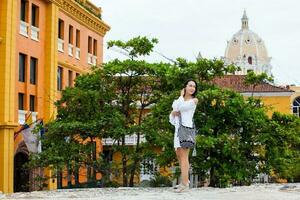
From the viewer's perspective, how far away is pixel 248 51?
148625mm

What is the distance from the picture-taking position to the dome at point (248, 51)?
14700cm

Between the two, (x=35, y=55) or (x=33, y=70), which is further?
(x=33, y=70)

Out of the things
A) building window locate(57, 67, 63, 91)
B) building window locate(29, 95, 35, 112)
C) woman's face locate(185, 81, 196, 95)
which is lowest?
woman's face locate(185, 81, 196, 95)

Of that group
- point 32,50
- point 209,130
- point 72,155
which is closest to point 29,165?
point 72,155

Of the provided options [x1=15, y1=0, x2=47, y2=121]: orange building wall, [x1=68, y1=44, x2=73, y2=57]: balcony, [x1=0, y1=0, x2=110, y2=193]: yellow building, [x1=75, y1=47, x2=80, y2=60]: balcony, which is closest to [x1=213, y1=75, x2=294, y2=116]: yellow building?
[x1=0, y1=0, x2=110, y2=193]: yellow building

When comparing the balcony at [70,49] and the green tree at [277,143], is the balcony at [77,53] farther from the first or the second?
the green tree at [277,143]

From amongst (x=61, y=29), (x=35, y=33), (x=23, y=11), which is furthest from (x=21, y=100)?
(x=61, y=29)

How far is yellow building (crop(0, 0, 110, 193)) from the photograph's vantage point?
31141mm

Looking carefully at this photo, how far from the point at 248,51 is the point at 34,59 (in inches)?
4592

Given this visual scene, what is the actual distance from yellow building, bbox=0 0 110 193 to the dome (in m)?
106

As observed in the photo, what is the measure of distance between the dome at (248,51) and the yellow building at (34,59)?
349ft

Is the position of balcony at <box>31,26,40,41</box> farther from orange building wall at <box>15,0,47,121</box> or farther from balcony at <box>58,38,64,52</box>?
balcony at <box>58,38,64,52</box>

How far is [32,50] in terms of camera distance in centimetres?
3434

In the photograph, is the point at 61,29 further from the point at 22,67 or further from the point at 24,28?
the point at 22,67
